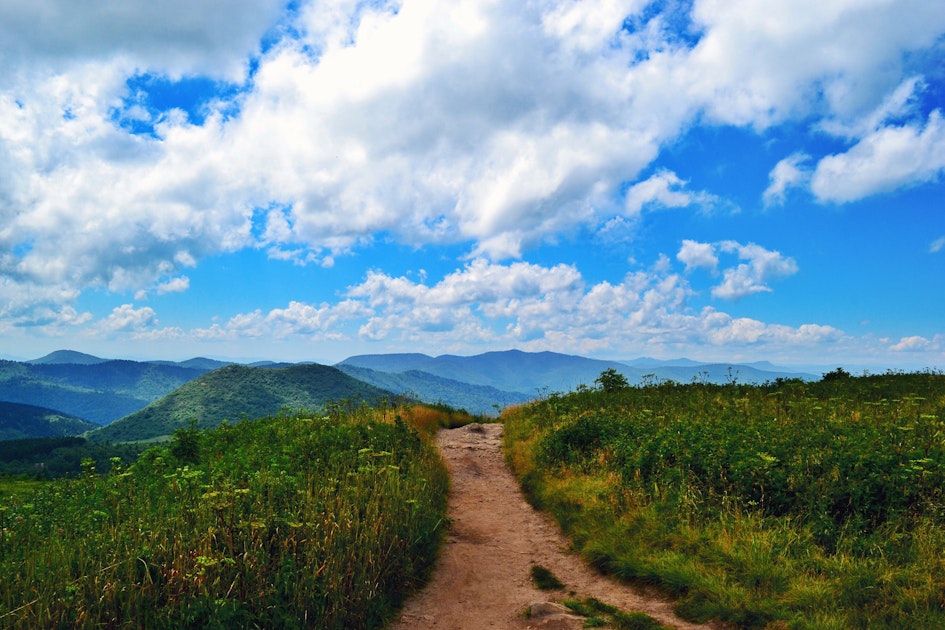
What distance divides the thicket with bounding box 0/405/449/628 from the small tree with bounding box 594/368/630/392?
17.3 meters

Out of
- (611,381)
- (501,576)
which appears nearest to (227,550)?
(501,576)

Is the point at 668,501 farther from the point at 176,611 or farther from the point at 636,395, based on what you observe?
the point at 636,395

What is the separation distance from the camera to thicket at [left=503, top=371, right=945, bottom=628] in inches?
287

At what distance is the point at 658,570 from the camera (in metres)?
8.53

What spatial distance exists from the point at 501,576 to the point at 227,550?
4899 millimetres

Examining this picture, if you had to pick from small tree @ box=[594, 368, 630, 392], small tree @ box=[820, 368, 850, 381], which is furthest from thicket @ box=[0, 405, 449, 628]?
small tree @ box=[820, 368, 850, 381]

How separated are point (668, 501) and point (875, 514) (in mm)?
3483

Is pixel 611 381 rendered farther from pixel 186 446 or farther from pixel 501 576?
pixel 186 446

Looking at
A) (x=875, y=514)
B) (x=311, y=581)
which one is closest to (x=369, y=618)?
(x=311, y=581)

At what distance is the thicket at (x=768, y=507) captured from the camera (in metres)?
7.28

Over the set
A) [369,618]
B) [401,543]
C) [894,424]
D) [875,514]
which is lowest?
[369,618]

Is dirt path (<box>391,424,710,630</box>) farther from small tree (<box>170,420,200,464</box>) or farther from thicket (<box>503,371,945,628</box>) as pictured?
small tree (<box>170,420,200,464</box>)

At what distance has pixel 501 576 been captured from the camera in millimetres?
A: 9523

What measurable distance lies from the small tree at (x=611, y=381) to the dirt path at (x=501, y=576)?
12867mm
